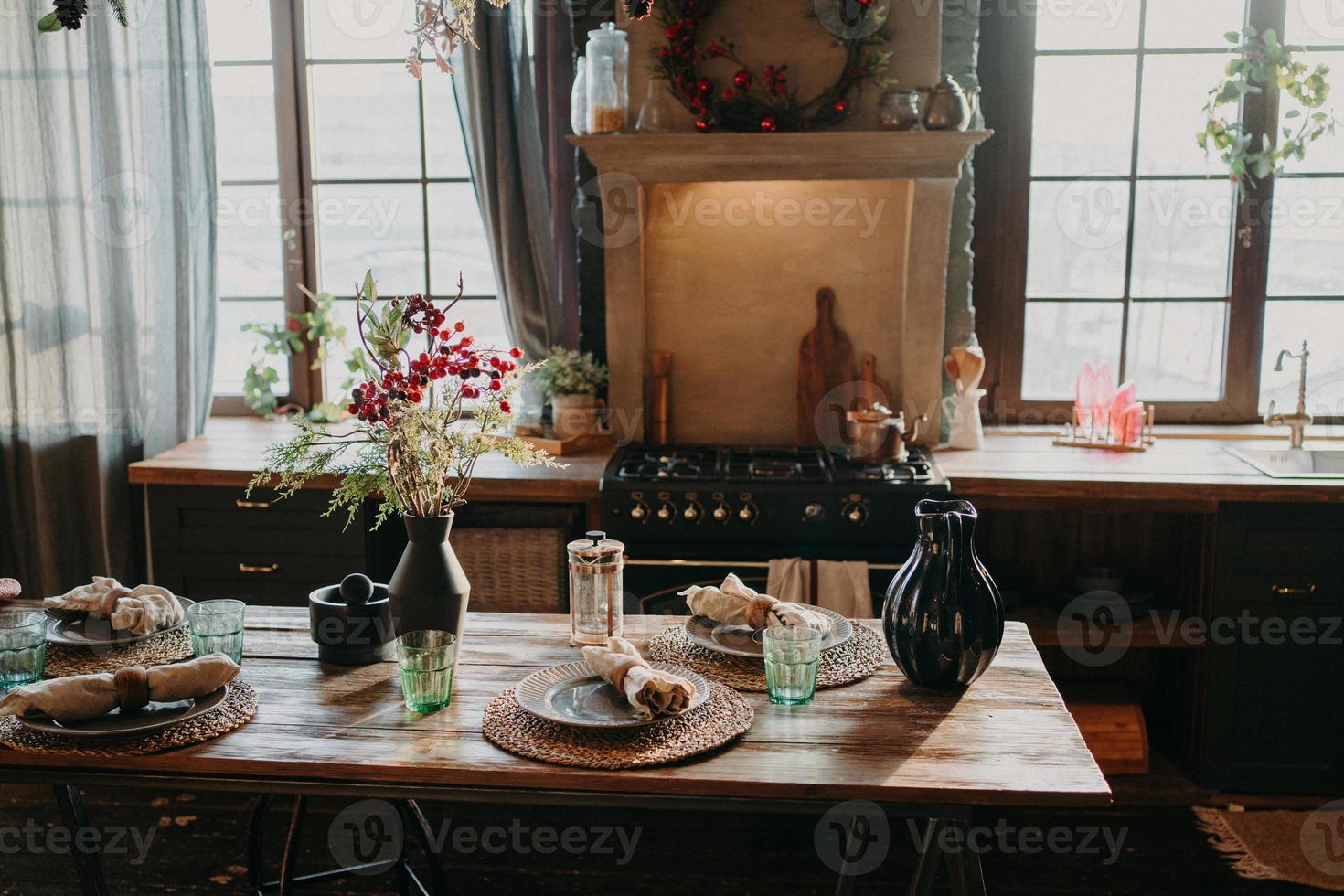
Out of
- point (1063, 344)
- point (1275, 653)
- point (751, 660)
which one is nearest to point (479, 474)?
point (751, 660)

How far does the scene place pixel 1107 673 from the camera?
12.3 ft

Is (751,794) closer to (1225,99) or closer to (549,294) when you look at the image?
(549,294)

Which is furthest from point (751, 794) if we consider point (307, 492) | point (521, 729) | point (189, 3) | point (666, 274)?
point (189, 3)

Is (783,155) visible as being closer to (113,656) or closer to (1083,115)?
(1083,115)

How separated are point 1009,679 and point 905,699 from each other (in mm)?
210

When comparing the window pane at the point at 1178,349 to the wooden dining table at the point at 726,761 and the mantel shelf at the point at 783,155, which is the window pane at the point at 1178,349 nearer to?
the mantel shelf at the point at 783,155

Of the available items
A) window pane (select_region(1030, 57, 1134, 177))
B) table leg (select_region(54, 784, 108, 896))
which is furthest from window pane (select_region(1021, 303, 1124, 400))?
table leg (select_region(54, 784, 108, 896))

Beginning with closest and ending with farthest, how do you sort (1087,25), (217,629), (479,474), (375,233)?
(217,629)
(479,474)
(1087,25)
(375,233)

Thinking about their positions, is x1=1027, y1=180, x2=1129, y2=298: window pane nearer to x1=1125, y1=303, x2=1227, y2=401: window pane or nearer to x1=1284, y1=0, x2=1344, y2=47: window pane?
x1=1125, y1=303, x2=1227, y2=401: window pane

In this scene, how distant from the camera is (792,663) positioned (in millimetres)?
1835

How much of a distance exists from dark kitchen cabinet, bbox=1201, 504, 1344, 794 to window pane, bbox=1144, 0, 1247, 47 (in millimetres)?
1592

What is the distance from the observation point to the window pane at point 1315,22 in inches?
148

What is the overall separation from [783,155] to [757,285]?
0.48m

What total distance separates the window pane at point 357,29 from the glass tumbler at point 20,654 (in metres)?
2.68
